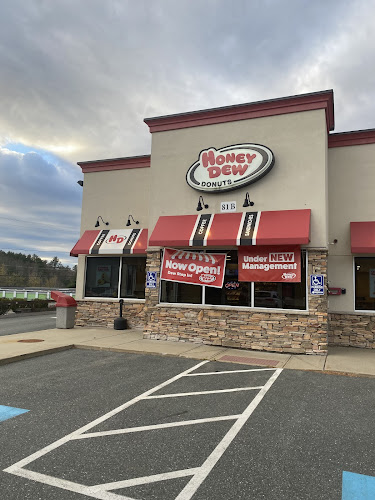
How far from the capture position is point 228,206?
10469mm

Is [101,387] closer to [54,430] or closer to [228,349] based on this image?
[54,430]

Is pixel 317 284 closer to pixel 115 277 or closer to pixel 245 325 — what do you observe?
pixel 245 325

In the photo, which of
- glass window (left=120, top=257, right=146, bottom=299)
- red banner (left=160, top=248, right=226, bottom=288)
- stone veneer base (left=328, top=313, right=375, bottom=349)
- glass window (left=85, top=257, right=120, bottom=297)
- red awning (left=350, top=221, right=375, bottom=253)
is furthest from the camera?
glass window (left=85, top=257, right=120, bottom=297)

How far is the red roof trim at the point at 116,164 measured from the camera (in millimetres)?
13633

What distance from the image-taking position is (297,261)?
9.34 meters

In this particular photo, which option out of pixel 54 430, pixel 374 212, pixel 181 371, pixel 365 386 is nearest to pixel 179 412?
pixel 54 430

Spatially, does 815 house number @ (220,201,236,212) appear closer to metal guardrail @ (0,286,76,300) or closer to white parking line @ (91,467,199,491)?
white parking line @ (91,467,199,491)

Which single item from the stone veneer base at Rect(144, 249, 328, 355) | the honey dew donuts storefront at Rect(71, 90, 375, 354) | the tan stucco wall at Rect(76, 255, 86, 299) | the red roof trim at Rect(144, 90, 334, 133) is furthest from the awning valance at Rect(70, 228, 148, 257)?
the red roof trim at Rect(144, 90, 334, 133)

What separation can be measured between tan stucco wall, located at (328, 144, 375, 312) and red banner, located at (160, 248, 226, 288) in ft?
11.4

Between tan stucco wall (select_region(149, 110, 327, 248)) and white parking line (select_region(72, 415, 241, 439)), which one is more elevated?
tan stucco wall (select_region(149, 110, 327, 248))

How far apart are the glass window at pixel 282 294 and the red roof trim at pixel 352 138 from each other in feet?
13.4

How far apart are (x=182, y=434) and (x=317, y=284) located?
6.20 m

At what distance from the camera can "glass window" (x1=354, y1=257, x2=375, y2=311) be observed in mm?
10133

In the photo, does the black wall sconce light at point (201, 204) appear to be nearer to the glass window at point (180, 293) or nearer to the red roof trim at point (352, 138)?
the glass window at point (180, 293)
